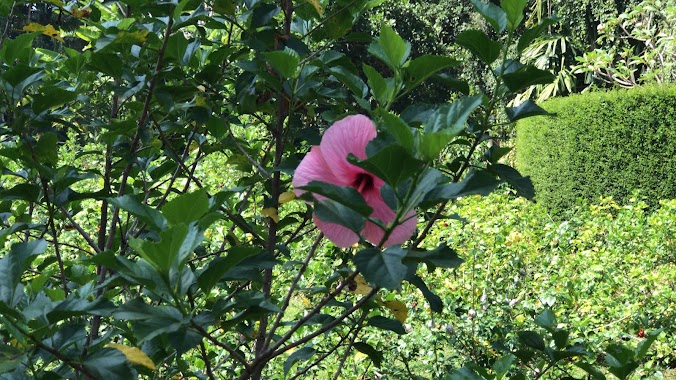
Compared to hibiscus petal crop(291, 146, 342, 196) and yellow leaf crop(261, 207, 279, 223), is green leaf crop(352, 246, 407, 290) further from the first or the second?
yellow leaf crop(261, 207, 279, 223)

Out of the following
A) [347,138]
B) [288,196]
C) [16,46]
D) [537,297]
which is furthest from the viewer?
[537,297]

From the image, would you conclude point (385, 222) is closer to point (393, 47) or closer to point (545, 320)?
point (393, 47)

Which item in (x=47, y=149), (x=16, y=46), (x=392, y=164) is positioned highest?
(x=16, y=46)

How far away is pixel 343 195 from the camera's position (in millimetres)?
743

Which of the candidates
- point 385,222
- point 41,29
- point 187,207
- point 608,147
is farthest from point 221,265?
point 608,147

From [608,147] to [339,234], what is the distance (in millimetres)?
8862

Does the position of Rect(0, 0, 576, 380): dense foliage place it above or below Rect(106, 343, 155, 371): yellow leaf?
above

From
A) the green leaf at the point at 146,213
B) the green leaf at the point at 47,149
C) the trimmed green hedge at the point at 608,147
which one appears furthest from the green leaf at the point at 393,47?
the trimmed green hedge at the point at 608,147

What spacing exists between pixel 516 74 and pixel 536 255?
318cm

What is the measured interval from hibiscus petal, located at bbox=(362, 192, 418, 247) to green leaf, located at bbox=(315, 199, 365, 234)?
0.04 m

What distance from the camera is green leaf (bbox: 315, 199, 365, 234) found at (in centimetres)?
79

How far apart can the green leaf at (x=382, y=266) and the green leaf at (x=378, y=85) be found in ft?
0.78

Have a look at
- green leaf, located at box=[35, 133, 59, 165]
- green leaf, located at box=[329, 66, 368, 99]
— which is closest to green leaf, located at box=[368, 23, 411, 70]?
green leaf, located at box=[329, 66, 368, 99]

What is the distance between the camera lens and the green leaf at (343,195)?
2.40 ft
